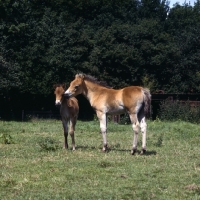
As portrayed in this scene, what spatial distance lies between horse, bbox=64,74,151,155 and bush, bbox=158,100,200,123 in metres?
20.4

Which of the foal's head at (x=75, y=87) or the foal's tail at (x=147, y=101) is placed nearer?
the foal's tail at (x=147, y=101)

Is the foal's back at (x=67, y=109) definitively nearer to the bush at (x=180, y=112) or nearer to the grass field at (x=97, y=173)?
the grass field at (x=97, y=173)

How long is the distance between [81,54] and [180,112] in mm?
13074

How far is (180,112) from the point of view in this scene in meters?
35.3

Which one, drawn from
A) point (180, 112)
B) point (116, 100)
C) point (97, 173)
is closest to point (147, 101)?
point (116, 100)

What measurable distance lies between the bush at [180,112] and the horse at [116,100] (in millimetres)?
20450

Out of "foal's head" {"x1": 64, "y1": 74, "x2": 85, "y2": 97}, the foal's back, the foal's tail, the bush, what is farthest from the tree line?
the foal's tail

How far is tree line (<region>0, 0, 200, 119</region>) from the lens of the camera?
1678 inches

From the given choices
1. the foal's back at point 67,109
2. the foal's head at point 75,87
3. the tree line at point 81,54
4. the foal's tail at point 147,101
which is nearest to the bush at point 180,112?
the tree line at point 81,54

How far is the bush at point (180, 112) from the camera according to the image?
35031 mm

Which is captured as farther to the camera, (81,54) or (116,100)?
(81,54)

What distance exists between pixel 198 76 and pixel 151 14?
16.1 metres

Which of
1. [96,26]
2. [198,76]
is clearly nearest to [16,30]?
[96,26]

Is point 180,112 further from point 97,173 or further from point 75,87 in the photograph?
point 97,173
